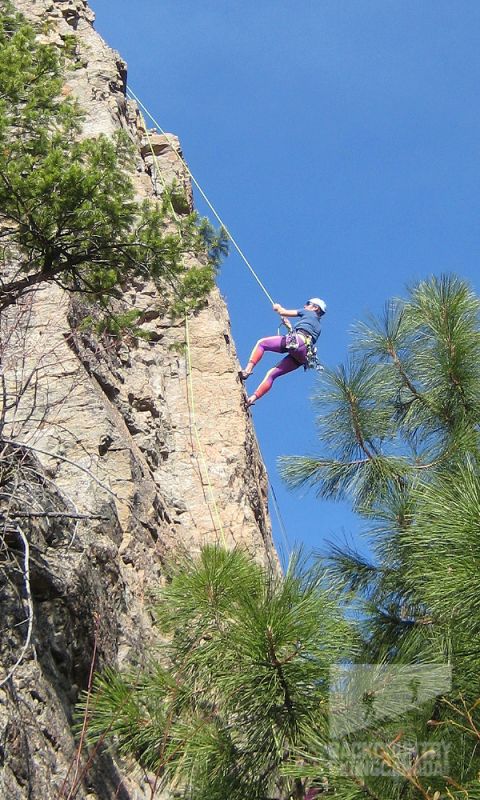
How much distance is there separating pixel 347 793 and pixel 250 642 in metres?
0.89

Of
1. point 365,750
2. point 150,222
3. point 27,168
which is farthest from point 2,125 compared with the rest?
point 365,750

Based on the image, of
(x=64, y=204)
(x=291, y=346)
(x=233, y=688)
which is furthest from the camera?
(x=291, y=346)

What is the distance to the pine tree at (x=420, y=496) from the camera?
441 centimetres

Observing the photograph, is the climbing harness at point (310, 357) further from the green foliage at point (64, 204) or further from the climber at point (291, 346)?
the green foliage at point (64, 204)

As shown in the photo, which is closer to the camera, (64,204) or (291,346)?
(64,204)

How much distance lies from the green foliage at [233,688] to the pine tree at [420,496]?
377mm

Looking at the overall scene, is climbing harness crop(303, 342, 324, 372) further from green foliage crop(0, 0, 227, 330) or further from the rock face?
green foliage crop(0, 0, 227, 330)

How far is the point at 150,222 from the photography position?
696 centimetres

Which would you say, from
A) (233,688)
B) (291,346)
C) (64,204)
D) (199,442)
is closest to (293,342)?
(291,346)

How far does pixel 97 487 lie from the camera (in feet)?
22.7

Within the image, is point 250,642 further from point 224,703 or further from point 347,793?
point 347,793

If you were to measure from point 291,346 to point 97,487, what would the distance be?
4390 millimetres

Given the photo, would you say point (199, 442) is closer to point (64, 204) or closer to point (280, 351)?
point (280, 351)

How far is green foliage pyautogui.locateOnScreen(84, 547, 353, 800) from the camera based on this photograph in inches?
187
